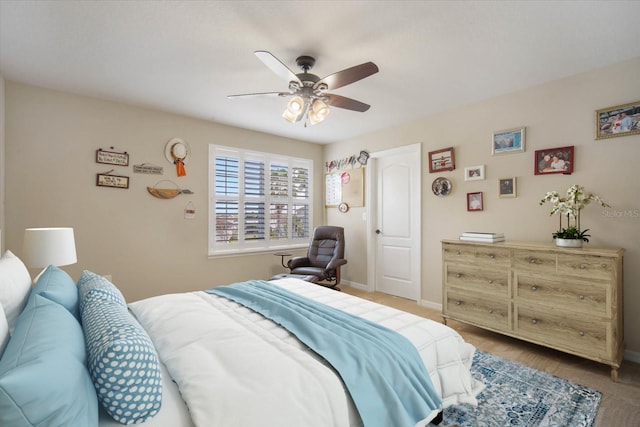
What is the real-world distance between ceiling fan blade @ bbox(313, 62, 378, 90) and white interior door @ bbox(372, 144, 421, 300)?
2.08 meters

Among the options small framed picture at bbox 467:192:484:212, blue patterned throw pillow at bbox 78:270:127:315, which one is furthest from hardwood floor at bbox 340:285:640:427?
blue patterned throw pillow at bbox 78:270:127:315

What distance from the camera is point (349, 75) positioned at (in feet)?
6.76

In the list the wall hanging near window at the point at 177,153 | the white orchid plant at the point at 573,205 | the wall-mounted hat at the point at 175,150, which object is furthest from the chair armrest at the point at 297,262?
the white orchid plant at the point at 573,205

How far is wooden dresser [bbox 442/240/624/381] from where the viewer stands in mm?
2148

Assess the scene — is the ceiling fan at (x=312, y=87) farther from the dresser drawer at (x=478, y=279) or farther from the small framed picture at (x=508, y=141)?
the dresser drawer at (x=478, y=279)

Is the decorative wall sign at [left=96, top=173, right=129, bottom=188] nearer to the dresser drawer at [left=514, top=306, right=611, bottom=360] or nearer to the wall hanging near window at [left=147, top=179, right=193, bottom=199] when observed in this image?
the wall hanging near window at [left=147, top=179, right=193, bottom=199]

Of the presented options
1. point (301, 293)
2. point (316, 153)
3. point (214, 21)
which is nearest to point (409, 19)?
point (214, 21)

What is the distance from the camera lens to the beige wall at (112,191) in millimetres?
2902

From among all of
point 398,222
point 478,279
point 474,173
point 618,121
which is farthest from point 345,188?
point 618,121

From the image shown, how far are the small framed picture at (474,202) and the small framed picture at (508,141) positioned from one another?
18.8 inches

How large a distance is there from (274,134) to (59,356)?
4129 mm

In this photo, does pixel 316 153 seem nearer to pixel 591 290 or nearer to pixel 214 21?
pixel 214 21

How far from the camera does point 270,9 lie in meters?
1.85

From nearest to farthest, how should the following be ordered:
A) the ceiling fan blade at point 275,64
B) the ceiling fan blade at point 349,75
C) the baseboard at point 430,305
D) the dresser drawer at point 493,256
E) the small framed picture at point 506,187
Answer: the ceiling fan blade at point 275,64 < the ceiling fan blade at point 349,75 < the dresser drawer at point 493,256 < the small framed picture at point 506,187 < the baseboard at point 430,305
